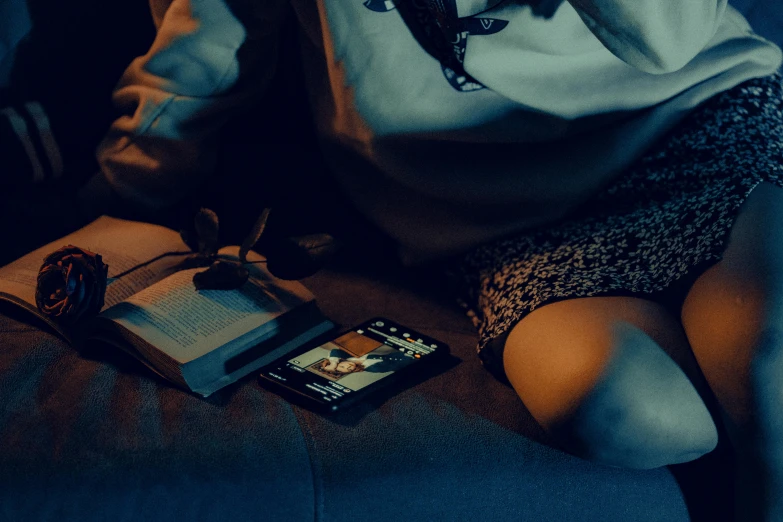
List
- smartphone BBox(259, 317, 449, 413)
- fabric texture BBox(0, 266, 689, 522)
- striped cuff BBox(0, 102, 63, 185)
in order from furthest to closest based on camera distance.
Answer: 1. striped cuff BBox(0, 102, 63, 185)
2. smartphone BBox(259, 317, 449, 413)
3. fabric texture BBox(0, 266, 689, 522)

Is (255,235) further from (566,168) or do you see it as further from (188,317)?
(566,168)

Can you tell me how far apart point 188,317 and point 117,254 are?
0.67 feet

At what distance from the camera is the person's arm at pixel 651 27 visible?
0.65 metres

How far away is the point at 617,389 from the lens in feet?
1.89

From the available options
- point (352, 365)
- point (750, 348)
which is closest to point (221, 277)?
point (352, 365)

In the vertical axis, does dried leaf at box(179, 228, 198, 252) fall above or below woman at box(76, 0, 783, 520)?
below

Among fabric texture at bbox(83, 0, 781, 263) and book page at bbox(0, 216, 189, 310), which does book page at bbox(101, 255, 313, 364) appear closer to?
book page at bbox(0, 216, 189, 310)

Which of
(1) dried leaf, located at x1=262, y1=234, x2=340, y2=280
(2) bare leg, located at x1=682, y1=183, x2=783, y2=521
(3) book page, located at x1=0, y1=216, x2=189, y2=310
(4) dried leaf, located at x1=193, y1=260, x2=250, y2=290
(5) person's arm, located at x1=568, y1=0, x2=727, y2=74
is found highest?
(5) person's arm, located at x1=568, y1=0, x2=727, y2=74

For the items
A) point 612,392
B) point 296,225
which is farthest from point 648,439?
point 296,225

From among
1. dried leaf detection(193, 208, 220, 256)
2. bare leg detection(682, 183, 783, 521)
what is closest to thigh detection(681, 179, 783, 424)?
bare leg detection(682, 183, 783, 521)

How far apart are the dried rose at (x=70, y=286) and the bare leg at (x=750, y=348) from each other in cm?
56

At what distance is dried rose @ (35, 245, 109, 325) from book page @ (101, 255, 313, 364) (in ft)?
0.07

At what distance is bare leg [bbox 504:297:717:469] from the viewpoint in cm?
58

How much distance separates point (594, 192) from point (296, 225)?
0.39 m
